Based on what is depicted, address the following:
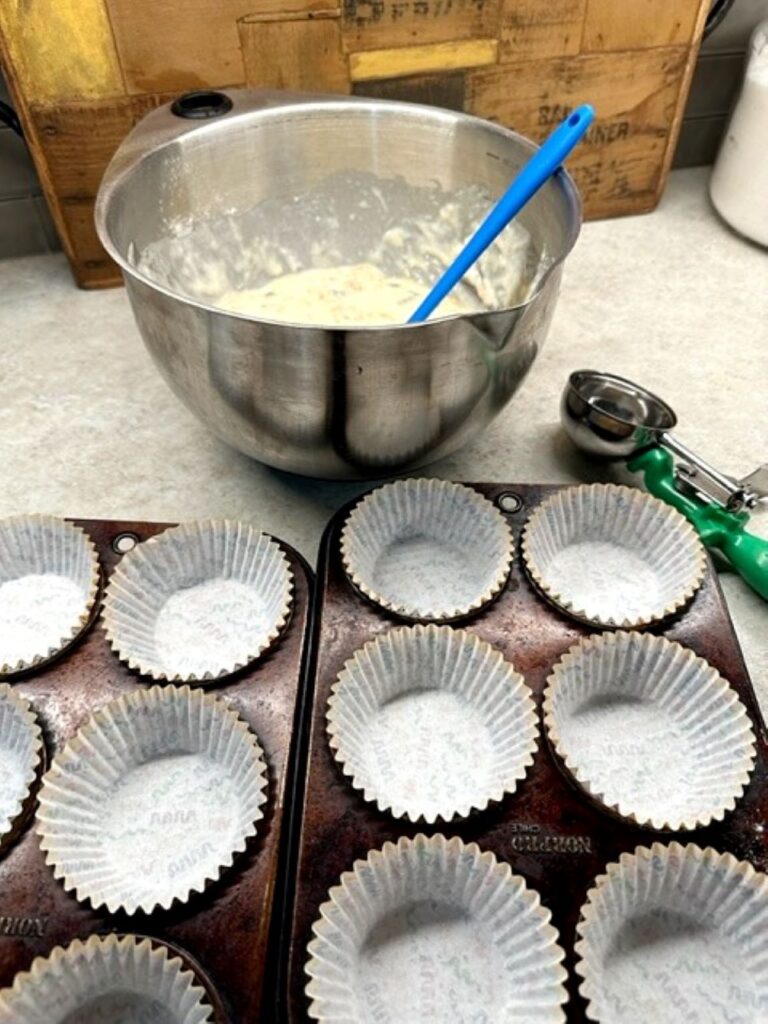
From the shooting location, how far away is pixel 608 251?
1165mm

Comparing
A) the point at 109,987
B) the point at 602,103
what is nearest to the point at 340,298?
the point at 602,103

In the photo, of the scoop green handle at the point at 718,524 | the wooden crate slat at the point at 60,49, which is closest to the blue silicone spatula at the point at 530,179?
the scoop green handle at the point at 718,524

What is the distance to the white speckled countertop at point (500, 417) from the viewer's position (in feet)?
2.65

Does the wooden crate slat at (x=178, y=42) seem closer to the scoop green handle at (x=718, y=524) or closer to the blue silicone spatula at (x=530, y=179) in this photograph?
the blue silicone spatula at (x=530, y=179)

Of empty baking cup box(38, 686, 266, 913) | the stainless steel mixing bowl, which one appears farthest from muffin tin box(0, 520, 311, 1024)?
the stainless steel mixing bowl

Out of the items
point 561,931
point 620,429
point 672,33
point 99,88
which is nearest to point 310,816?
point 561,931

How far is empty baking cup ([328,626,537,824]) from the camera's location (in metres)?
0.56

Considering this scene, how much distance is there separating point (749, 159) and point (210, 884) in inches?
43.4

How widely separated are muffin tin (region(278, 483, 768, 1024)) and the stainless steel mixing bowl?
0.15 m

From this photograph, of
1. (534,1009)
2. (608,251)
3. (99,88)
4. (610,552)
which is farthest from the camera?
(608,251)

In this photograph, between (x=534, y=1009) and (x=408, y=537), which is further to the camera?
(x=408, y=537)

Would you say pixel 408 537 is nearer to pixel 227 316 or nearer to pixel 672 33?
pixel 227 316

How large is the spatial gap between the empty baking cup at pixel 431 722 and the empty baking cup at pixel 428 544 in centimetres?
6

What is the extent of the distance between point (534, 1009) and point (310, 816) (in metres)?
0.17
